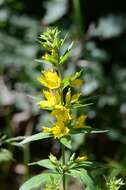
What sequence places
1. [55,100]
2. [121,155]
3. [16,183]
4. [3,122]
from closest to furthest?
[55,100], [121,155], [16,183], [3,122]

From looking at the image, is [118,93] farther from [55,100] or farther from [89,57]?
[55,100]

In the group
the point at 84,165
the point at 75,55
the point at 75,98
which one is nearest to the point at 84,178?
the point at 84,165

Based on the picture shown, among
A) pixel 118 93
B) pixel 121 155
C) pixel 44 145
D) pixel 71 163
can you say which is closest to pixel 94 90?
pixel 118 93

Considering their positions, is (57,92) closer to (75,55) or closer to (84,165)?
(84,165)

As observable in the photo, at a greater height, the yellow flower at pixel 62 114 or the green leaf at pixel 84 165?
the yellow flower at pixel 62 114

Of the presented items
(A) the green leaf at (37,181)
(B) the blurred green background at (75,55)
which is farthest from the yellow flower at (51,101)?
(B) the blurred green background at (75,55)

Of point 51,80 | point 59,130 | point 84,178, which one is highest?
point 51,80

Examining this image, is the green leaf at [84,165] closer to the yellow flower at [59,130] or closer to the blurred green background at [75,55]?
the yellow flower at [59,130]

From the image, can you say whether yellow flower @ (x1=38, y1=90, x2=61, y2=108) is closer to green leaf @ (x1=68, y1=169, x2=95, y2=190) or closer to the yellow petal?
A: the yellow petal
